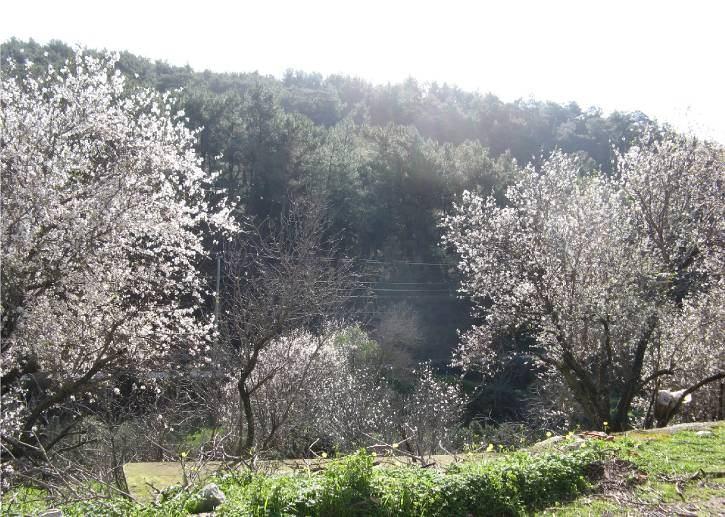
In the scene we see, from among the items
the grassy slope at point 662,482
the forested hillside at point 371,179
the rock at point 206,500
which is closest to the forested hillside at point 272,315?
the rock at point 206,500

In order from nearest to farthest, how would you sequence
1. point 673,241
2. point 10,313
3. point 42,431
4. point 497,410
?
1. point 10,313
2. point 42,431
3. point 673,241
4. point 497,410

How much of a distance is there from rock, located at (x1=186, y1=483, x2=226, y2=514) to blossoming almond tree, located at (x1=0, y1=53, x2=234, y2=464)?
1.62 meters

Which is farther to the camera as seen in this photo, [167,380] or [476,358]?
[476,358]

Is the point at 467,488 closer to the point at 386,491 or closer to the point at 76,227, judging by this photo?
the point at 386,491

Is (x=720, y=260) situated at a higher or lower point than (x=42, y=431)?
higher

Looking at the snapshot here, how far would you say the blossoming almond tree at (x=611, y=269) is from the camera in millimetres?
9578

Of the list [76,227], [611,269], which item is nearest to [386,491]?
[76,227]

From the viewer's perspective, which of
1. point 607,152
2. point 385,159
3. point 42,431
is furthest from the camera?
point 607,152

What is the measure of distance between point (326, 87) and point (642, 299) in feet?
159

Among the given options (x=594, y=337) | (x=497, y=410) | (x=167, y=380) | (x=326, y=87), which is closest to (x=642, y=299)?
(x=594, y=337)

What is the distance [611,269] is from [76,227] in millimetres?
7592

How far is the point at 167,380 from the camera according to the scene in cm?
1049

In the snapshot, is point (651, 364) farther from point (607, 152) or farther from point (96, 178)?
point (607, 152)

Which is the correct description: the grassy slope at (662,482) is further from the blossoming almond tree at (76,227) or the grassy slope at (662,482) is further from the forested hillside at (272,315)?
the blossoming almond tree at (76,227)
